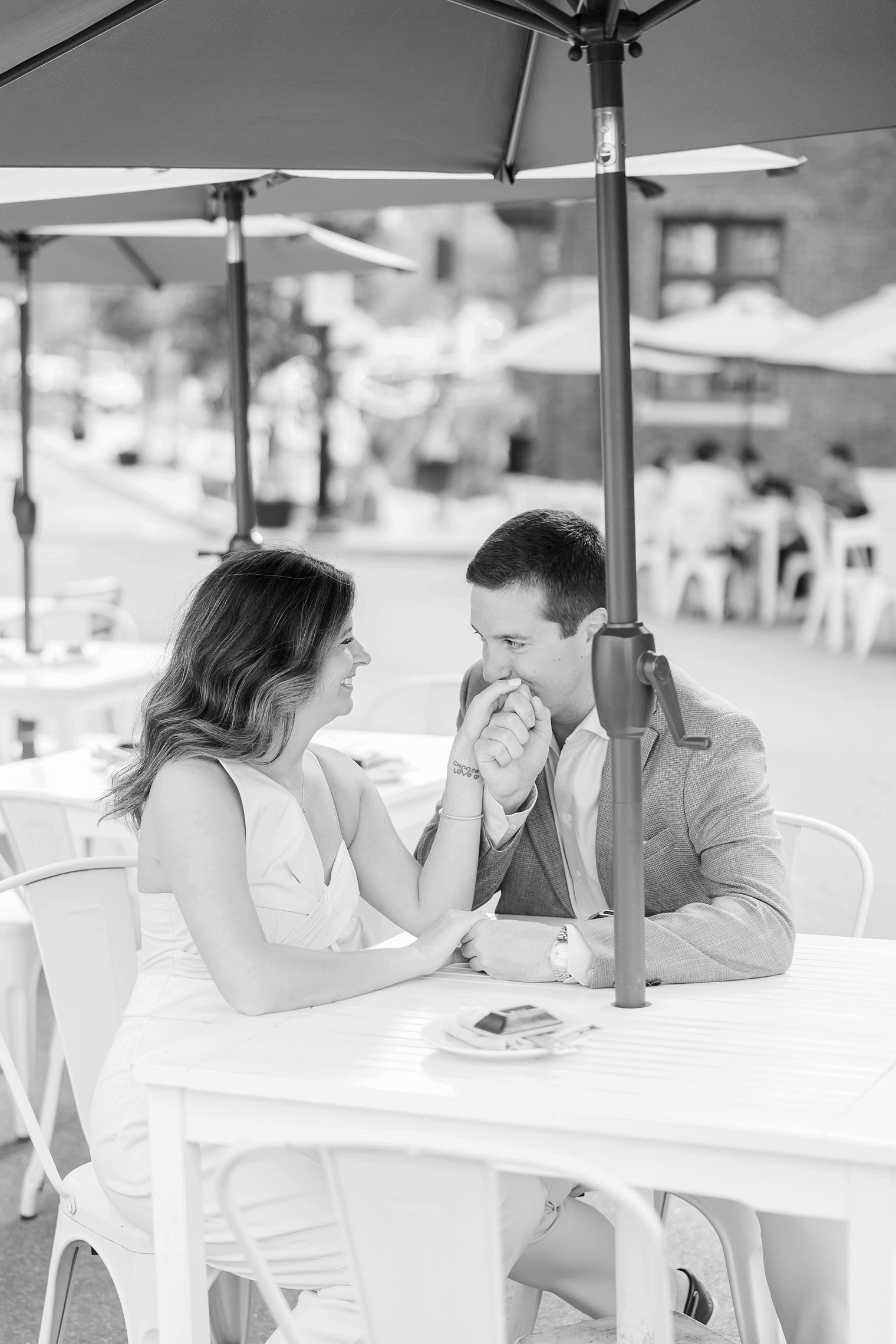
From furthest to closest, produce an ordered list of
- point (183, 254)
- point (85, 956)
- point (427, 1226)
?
point (183, 254) → point (85, 956) → point (427, 1226)

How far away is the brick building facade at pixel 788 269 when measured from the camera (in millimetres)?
16766

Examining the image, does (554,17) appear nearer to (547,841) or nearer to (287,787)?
(287,787)

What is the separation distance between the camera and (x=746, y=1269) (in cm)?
220

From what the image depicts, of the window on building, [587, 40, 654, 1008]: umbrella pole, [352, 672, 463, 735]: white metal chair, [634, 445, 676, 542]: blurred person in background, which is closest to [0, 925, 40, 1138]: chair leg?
[352, 672, 463, 735]: white metal chair

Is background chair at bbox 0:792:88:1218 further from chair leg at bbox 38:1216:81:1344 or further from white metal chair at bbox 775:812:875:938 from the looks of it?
white metal chair at bbox 775:812:875:938

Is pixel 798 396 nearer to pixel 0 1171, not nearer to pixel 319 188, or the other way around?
pixel 319 188

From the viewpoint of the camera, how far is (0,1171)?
3574 millimetres

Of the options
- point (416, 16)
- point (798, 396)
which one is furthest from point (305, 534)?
point (416, 16)

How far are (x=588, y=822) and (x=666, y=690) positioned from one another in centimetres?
73

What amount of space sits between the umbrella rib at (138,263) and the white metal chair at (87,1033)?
4.25 meters

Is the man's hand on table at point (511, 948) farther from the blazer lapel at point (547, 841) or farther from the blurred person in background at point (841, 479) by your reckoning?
the blurred person in background at point (841, 479)

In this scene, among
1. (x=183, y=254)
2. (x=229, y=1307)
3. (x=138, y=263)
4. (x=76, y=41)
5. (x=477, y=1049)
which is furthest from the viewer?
(x=138, y=263)

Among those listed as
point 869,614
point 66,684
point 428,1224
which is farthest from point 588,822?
point 869,614

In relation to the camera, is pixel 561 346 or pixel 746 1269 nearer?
pixel 746 1269
